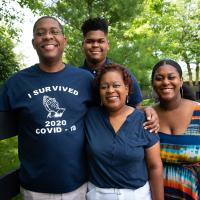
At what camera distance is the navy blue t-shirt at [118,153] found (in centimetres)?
246

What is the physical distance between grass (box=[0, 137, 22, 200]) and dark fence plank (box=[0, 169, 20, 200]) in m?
2.18

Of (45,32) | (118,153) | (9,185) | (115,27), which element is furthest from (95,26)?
(115,27)

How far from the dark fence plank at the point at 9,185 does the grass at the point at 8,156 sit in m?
2.18

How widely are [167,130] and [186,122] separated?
0.57 feet

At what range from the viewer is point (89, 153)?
2.54 m

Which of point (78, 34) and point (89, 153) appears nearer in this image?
point (89, 153)

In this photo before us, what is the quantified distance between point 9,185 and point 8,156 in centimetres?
437

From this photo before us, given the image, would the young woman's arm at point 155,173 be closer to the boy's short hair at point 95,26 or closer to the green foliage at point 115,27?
the boy's short hair at point 95,26

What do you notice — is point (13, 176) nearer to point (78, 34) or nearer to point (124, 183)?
point (124, 183)

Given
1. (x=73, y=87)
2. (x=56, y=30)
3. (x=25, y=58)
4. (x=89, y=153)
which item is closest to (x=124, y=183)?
(x=89, y=153)

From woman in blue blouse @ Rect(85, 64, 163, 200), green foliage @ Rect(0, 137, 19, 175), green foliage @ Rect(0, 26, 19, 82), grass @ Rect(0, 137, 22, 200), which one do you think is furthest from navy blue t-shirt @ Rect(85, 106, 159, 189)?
green foliage @ Rect(0, 26, 19, 82)

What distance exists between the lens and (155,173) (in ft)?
8.55

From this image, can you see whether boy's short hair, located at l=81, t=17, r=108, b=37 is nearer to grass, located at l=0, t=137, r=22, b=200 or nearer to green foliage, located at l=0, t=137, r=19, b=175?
grass, located at l=0, t=137, r=22, b=200

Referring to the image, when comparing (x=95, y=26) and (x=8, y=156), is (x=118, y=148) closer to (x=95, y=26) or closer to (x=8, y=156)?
(x=95, y=26)
